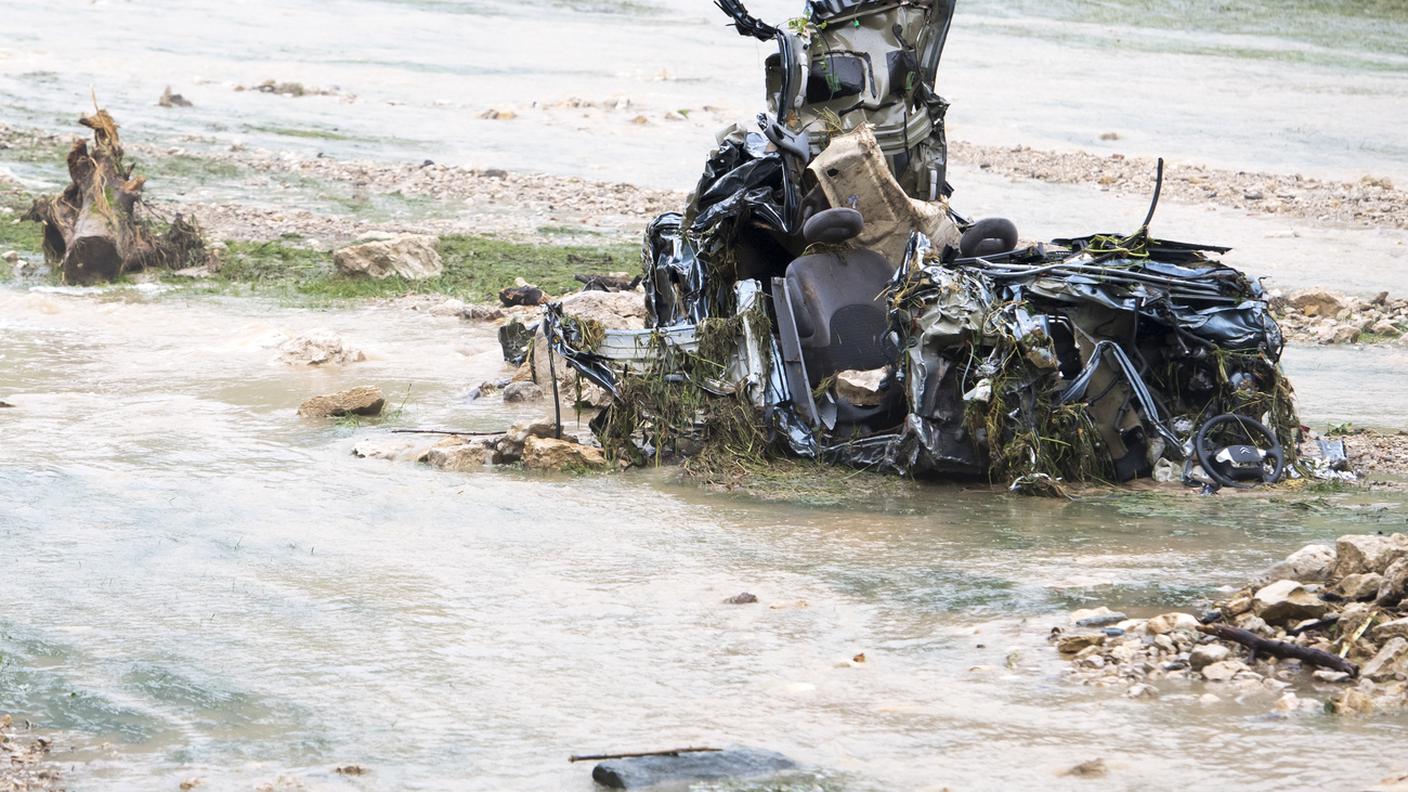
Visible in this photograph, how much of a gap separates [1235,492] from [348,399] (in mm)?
5860

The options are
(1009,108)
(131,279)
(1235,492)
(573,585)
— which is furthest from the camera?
(1009,108)

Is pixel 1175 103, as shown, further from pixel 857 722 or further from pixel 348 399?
pixel 857 722

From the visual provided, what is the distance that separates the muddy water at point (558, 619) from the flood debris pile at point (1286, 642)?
12 cm

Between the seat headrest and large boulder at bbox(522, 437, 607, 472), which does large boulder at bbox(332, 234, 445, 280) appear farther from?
the seat headrest

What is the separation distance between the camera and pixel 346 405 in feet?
39.0

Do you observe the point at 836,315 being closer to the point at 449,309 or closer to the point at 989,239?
the point at 989,239

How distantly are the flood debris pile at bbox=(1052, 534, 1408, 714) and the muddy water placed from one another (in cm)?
12

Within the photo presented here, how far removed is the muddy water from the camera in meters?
5.71

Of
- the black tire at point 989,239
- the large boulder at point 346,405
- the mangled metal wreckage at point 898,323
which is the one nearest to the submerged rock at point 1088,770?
the mangled metal wreckage at point 898,323

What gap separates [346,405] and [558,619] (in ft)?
16.3

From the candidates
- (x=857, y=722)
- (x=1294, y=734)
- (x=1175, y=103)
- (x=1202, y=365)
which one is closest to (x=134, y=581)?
(x=857, y=722)

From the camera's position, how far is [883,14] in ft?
38.5

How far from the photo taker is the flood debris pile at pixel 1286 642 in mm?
5992

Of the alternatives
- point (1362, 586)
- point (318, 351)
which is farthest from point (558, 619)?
point (318, 351)
